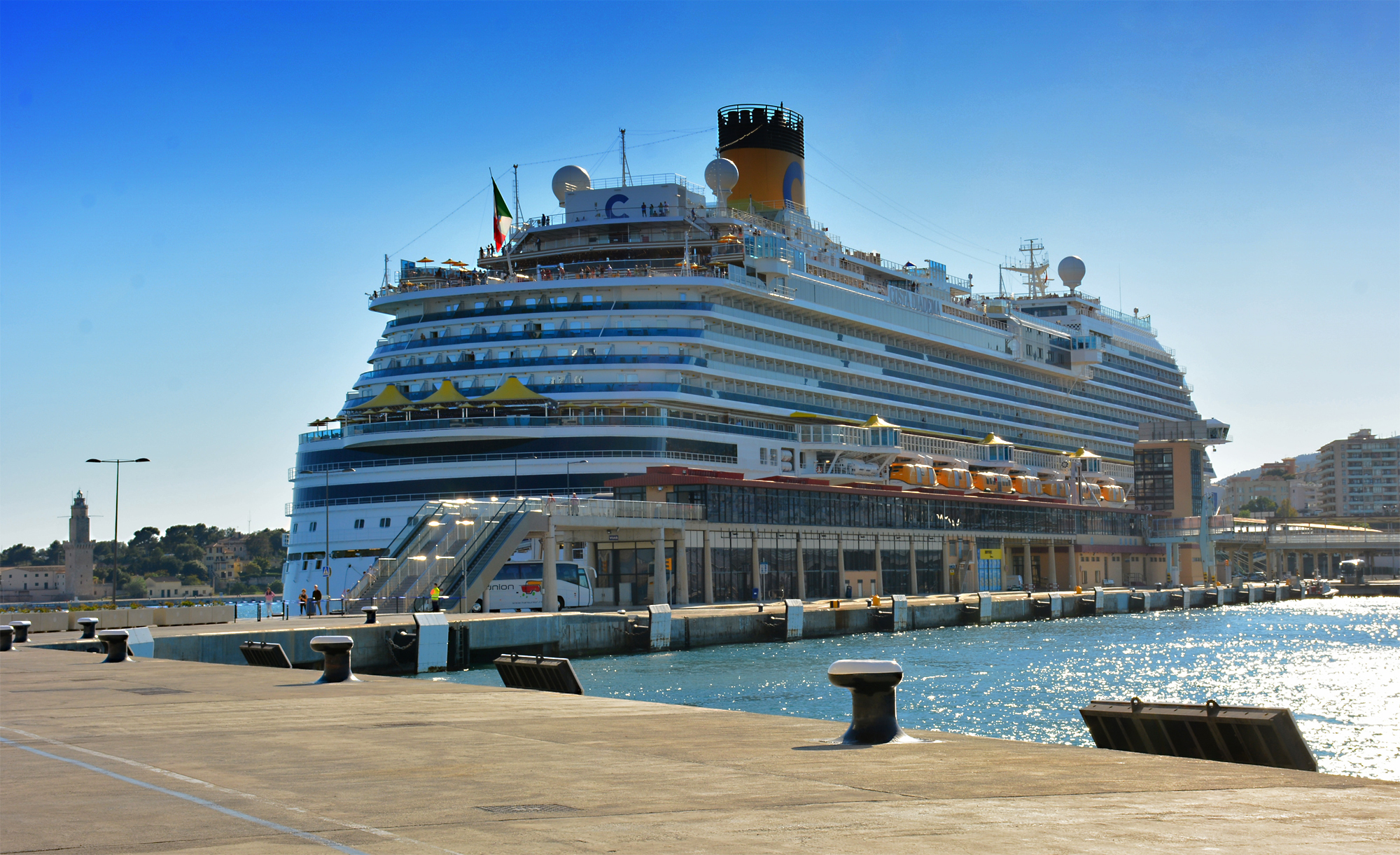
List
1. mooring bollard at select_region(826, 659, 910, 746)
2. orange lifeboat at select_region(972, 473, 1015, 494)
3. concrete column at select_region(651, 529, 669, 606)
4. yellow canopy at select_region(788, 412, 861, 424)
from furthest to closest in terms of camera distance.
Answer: orange lifeboat at select_region(972, 473, 1015, 494) < yellow canopy at select_region(788, 412, 861, 424) < concrete column at select_region(651, 529, 669, 606) < mooring bollard at select_region(826, 659, 910, 746)

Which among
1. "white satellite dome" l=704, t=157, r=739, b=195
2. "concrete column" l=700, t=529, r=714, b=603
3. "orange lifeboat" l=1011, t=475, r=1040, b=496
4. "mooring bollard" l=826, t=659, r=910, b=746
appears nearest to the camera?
"mooring bollard" l=826, t=659, r=910, b=746

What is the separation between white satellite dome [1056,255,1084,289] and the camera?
488 feet

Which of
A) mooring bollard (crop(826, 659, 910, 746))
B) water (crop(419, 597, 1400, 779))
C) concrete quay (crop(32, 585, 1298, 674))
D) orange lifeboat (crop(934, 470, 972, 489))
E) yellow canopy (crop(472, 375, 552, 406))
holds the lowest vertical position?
water (crop(419, 597, 1400, 779))

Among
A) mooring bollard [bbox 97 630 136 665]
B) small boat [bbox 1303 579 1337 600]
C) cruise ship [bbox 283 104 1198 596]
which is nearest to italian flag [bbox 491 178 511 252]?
cruise ship [bbox 283 104 1198 596]

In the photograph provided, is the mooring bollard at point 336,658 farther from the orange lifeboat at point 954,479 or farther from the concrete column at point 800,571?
the orange lifeboat at point 954,479

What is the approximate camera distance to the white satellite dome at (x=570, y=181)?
313ft

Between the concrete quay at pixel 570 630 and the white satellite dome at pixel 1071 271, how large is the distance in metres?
68.9

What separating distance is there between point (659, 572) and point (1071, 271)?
311 ft

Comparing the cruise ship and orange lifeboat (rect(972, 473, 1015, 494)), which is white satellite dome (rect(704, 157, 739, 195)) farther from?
orange lifeboat (rect(972, 473, 1015, 494))

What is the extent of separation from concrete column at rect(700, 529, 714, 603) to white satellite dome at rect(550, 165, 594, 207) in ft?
107

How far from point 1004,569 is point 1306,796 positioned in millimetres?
98784

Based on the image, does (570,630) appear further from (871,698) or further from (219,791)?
(219,791)

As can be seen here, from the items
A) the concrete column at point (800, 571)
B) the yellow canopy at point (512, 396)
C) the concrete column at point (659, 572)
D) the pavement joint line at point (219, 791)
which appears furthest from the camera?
the concrete column at point (800, 571)

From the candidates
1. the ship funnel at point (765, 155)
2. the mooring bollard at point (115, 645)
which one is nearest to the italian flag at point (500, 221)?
the ship funnel at point (765, 155)
